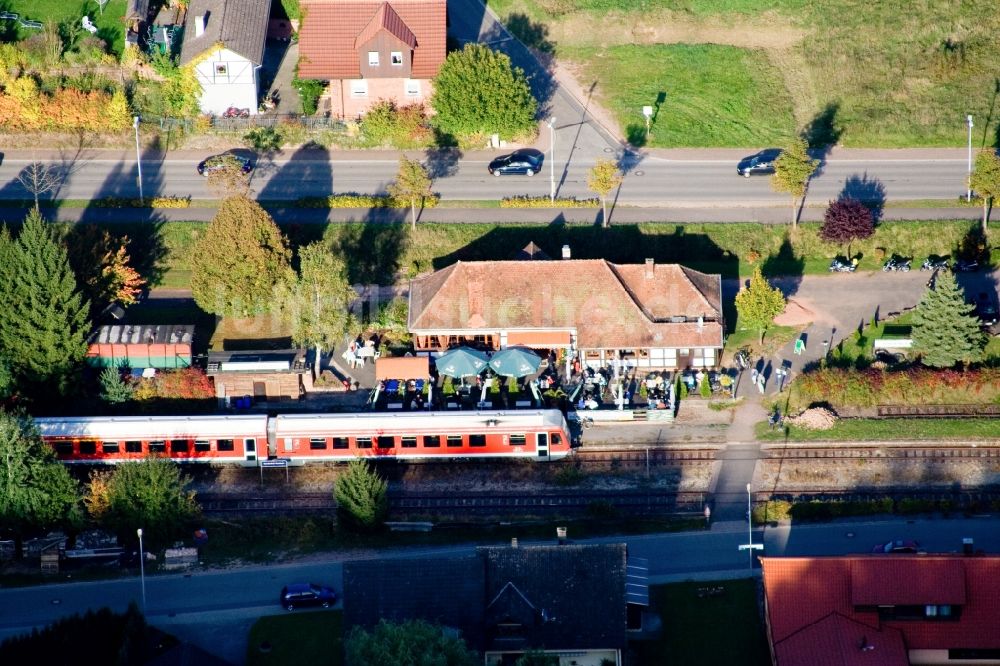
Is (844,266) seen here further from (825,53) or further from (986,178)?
(825,53)

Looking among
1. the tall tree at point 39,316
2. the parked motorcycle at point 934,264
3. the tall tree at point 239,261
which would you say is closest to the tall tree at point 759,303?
the parked motorcycle at point 934,264

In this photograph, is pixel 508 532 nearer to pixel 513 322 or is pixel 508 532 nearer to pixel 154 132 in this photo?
pixel 513 322

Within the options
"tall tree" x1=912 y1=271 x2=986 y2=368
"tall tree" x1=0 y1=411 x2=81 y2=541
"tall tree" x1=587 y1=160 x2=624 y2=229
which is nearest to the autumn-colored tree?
"tall tree" x1=0 y1=411 x2=81 y2=541

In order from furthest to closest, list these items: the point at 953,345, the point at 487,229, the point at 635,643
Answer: the point at 487,229 < the point at 953,345 < the point at 635,643

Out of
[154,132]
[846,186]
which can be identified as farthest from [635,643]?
[154,132]

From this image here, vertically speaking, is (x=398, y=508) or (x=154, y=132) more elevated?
(x=154, y=132)

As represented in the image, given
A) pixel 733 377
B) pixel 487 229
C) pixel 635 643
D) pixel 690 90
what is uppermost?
pixel 690 90

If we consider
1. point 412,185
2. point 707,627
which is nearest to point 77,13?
point 412,185
